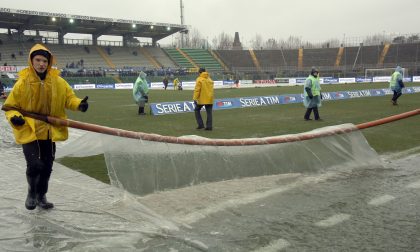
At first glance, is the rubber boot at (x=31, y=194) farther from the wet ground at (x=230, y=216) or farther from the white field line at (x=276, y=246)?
the white field line at (x=276, y=246)

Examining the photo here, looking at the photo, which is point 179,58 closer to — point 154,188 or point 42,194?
point 154,188

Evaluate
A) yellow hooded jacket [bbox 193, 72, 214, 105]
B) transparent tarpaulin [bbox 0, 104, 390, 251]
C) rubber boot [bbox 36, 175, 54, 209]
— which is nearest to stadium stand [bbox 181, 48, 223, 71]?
yellow hooded jacket [bbox 193, 72, 214, 105]

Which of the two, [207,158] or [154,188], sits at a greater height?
[207,158]

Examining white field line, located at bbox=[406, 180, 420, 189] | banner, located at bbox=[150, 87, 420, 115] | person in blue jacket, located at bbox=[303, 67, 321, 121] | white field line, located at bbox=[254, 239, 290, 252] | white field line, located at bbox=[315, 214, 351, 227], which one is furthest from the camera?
banner, located at bbox=[150, 87, 420, 115]

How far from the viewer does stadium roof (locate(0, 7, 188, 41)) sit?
49597 millimetres

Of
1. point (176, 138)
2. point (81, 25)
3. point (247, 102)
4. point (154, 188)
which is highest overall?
point (81, 25)

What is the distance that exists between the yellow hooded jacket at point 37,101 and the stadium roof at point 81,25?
159 ft

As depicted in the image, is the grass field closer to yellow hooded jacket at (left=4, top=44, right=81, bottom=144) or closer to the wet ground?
the wet ground

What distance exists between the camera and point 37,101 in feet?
14.6

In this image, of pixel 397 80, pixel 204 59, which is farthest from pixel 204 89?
pixel 204 59

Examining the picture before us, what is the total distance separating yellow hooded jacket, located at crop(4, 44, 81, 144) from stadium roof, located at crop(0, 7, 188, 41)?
159 ft

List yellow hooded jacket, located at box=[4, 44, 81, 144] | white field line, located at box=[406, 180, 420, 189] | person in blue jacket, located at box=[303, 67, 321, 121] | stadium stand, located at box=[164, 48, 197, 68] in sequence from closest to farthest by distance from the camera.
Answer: yellow hooded jacket, located at box=[4, 44, 81, 144]
white field line, located at box=[406, 180, 420, 189]
person in blue jacket, located at box=[303, 67, 321, 121]
stadium stand, located at box=[164, 48, 197, 68]

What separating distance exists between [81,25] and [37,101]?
56054mm

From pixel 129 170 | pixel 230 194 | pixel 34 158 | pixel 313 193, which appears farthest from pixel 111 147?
pixel 313 193
